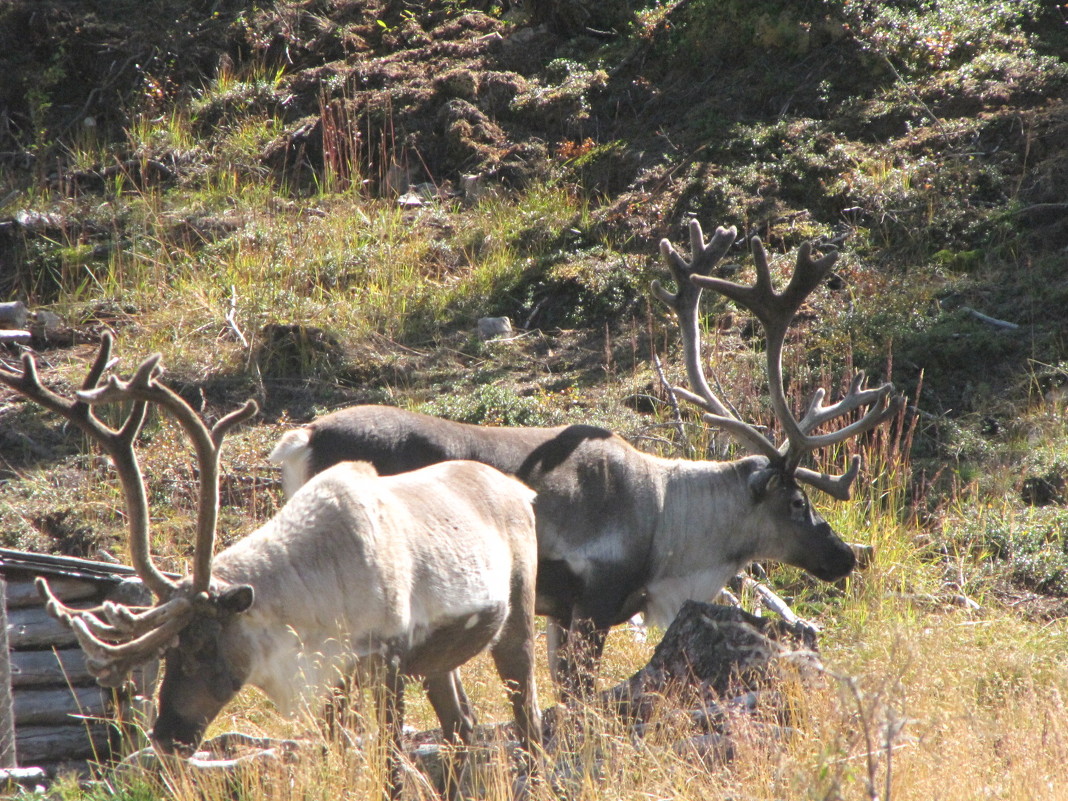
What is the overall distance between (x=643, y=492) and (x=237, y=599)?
9.30 feet

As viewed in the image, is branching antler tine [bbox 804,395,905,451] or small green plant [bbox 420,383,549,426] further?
small green plant [bbox 420,383,549,426]

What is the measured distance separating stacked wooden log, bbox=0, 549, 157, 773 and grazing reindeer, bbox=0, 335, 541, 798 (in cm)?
87

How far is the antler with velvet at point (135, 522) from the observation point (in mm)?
3672

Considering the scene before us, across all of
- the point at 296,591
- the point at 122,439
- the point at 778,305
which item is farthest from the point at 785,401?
the point at 122,439

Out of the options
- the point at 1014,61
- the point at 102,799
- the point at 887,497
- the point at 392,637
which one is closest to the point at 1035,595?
the point at 887,497

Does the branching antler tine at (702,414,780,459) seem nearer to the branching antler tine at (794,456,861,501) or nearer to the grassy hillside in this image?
the branching antler tine at (794,456,861,501)

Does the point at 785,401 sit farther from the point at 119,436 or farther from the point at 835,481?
the point at 119,436

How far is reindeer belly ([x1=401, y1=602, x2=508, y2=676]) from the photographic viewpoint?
4.24 m

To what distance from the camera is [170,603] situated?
12.3ft

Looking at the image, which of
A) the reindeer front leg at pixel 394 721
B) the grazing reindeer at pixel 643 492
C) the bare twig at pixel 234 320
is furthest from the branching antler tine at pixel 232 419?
the bare twig at pixel 234 320

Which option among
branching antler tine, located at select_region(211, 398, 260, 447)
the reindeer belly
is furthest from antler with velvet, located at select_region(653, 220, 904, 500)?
branching antler tine, located at select_region(211, 398, 260, 447)

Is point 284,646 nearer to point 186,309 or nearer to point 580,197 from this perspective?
point 186,309

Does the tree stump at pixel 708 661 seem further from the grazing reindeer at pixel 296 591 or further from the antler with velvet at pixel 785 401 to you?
the antler with velvet at pixel 785 401

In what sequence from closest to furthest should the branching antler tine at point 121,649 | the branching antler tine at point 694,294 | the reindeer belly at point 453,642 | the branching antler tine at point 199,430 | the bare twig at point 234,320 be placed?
the branching antler tine at point 121,649, the branching antler tine at point 199,430, the reindeer belly at point 453,642, the branching antler tine at point 694,294, the bare twig at point 234,320
